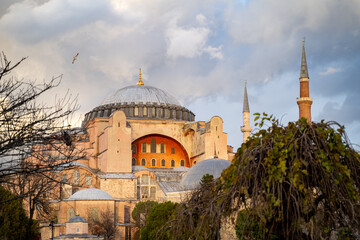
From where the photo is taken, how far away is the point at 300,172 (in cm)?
827

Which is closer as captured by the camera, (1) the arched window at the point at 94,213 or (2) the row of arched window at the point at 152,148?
(1) the arched window at the point at 94,213

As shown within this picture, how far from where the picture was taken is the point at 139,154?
52438mm

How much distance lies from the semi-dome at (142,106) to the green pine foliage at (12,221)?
28.0 m

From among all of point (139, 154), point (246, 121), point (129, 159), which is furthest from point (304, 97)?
point (139, 154)

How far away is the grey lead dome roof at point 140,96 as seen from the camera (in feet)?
181

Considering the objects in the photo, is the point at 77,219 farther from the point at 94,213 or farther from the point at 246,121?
the point at 246,121

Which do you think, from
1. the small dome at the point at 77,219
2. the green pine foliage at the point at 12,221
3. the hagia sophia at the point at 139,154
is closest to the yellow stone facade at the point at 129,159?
the hagia sophia at the point at 139,154

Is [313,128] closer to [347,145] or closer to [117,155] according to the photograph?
[347,145]

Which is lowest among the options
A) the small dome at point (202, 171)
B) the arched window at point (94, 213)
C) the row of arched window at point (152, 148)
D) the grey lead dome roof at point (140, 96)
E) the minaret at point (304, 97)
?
the arched window at point (94, 213)

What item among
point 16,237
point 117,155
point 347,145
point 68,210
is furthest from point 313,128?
point 117,155

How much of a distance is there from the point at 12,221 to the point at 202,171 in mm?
19026

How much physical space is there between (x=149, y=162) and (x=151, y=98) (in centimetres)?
649

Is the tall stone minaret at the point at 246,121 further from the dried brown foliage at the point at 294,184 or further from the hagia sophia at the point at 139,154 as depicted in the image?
the dried brown foliage at the point at 294,184

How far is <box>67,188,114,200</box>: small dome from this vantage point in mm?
42156
